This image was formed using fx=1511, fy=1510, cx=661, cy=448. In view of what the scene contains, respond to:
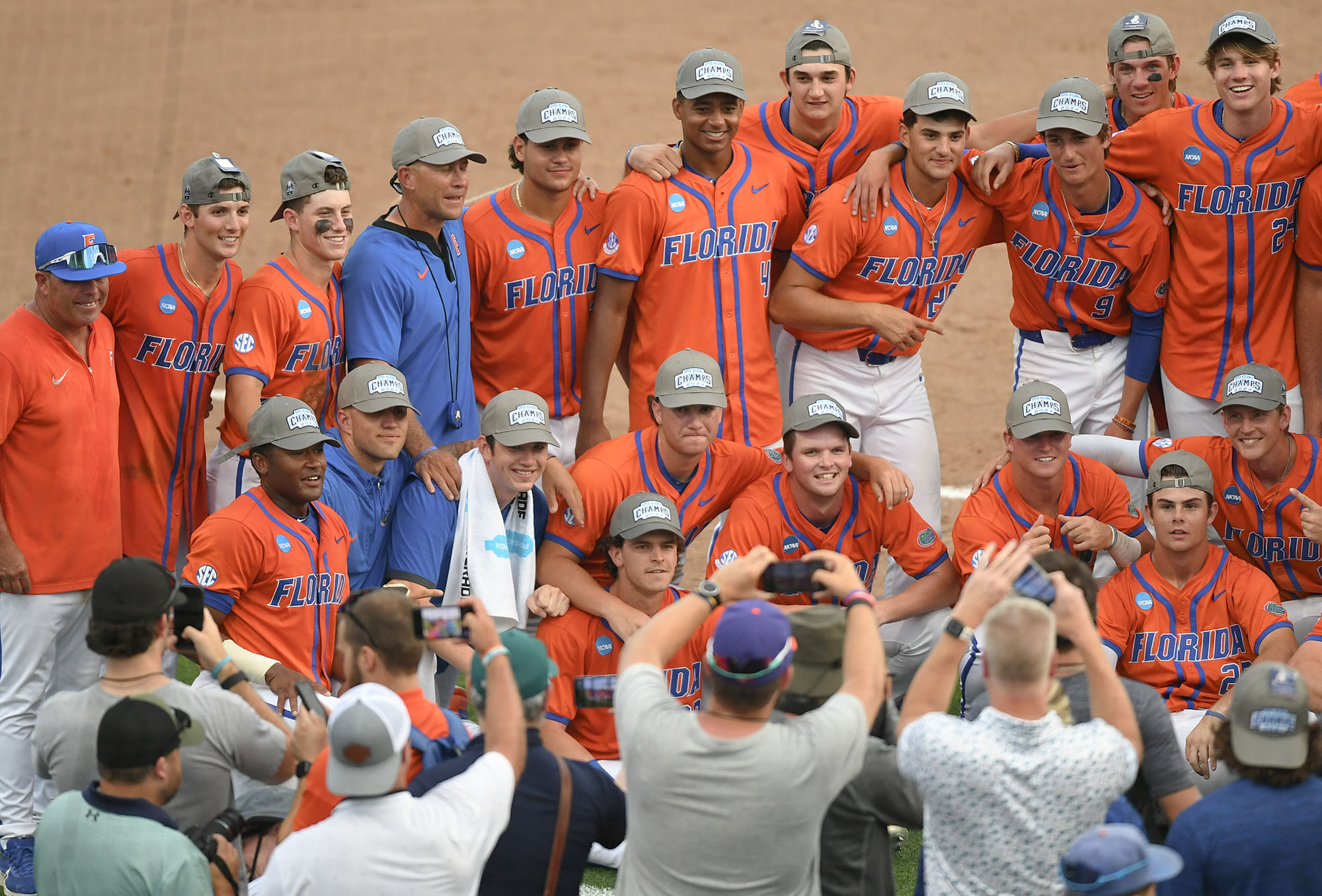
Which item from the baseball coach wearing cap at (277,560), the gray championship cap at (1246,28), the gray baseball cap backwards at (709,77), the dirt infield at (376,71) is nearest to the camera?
the baseball coach wearing cap at (277,560)

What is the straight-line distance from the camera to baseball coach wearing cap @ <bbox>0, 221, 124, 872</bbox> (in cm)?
572

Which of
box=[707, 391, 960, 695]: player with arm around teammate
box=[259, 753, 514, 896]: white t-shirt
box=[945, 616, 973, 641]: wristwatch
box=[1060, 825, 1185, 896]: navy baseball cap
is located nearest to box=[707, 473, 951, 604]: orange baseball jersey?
box=[707, 391, 960, 695]: player with arm around teammate

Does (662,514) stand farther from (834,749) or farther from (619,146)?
(619,146)

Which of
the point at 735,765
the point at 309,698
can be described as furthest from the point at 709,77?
the point at 735,765

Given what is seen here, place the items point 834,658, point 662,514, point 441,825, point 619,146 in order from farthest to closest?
point 619,146
point 662,514
point 834,658
point 441,825

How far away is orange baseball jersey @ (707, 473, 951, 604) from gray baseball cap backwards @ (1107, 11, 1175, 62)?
95.5 inches

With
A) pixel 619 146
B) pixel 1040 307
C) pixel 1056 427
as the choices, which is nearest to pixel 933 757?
pixel 1056 427

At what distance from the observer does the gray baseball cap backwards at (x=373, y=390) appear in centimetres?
589

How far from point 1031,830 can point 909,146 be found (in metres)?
4.02

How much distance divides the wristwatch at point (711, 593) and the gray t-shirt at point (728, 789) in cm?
32

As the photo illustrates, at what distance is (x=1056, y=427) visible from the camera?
20.1ft

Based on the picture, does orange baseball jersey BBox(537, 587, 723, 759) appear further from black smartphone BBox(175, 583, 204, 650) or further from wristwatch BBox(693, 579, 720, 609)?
wristwatch BBox(693, 579, 720, 609)

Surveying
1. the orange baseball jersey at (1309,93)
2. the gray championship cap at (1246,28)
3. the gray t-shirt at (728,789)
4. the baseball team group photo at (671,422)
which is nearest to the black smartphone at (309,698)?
the baseball team group photo at (671,422)

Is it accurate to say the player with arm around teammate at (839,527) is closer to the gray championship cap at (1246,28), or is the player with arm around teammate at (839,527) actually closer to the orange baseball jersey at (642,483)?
the orange baseball jersey at (642,483)
